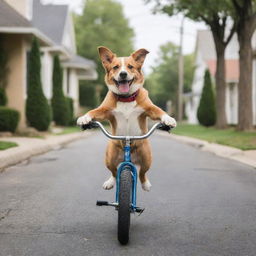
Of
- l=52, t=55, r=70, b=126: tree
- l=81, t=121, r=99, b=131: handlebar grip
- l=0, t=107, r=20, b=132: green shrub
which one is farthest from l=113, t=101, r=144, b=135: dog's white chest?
l=52, t=55, r=70, b=126: tree

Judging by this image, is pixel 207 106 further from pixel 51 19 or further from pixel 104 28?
pixel 104 28

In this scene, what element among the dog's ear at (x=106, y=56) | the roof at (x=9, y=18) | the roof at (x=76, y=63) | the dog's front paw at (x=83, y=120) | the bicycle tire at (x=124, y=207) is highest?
the roof at (x=9, y=18)

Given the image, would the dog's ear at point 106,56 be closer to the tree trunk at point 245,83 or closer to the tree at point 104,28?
the tree trunk at point 245,83

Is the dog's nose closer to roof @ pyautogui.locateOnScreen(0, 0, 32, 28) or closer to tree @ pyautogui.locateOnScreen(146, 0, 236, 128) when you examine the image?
roof @ pyautogui.locateOnScreen(0, 0, 32, 28)

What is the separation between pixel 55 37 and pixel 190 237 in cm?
3045

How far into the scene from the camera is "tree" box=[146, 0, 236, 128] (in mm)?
25000

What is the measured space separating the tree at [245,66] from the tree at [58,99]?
1042 centimetres

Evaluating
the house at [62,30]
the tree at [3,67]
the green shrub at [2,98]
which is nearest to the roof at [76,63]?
the house at [62,30]

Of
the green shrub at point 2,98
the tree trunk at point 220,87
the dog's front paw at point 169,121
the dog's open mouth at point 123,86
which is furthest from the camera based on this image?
the tree trunk at point 220,87

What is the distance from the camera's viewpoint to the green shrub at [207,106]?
33.3 meters

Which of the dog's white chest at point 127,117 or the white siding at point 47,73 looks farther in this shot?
the white siding at point 47,73

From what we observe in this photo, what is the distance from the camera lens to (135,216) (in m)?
5.58

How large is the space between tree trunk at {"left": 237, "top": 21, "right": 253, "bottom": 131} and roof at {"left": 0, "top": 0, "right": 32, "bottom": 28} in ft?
33.6

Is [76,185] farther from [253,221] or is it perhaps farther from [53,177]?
[253,221]
